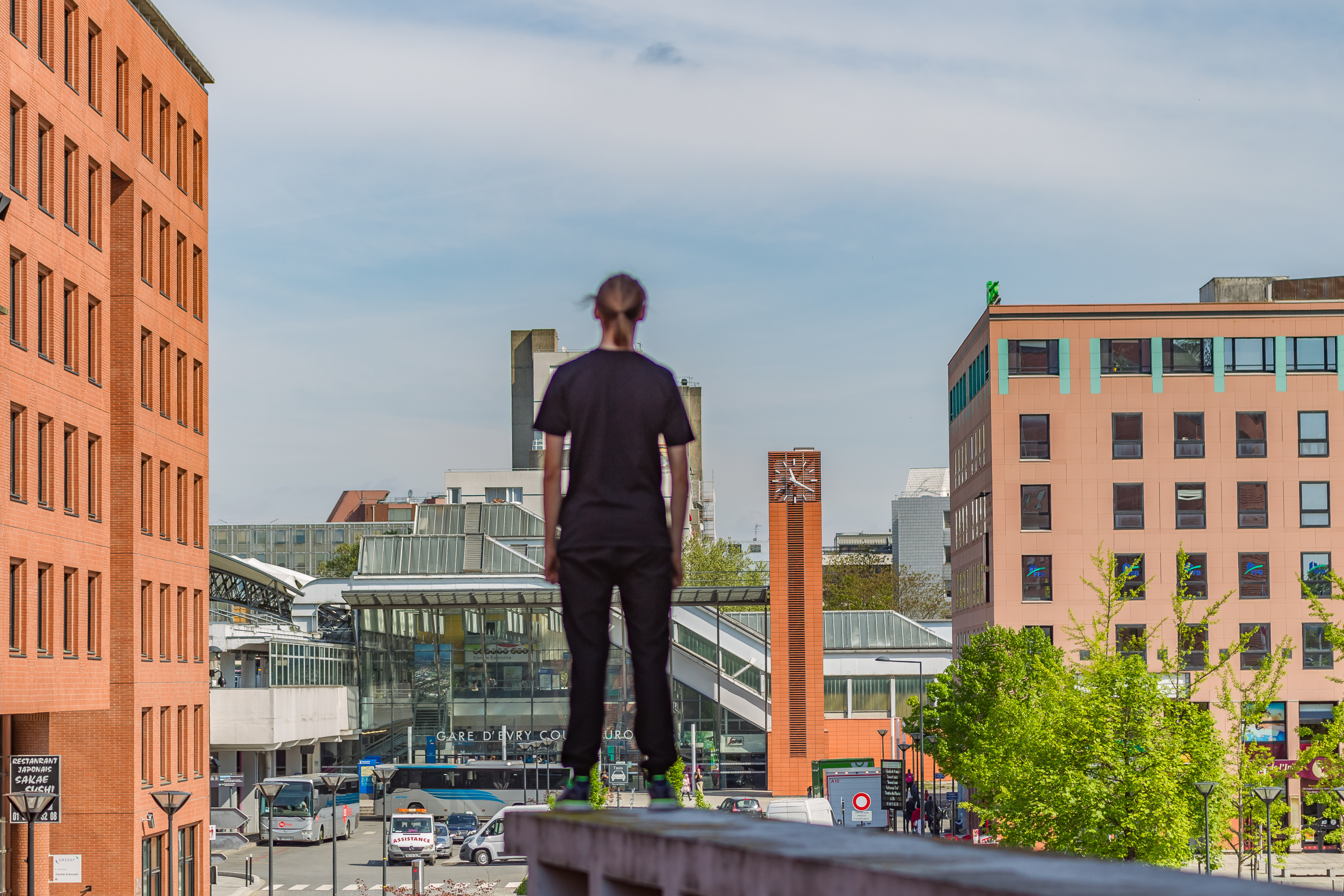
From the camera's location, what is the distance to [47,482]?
35.8 metres

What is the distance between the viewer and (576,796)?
26.1 ft

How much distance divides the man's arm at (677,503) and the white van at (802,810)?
144 ft

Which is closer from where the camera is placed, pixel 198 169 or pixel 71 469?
pixel 71 469

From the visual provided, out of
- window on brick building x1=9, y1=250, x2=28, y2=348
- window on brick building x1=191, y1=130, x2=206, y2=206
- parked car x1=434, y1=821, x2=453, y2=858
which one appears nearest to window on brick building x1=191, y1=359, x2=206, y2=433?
window on brick building x1=191, y1=130, x2=206, y2=206

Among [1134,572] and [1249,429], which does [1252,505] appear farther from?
[1134,572]

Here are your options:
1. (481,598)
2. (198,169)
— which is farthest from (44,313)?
(481,598)

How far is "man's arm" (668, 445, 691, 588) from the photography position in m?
7.86

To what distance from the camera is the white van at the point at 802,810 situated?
175 ft

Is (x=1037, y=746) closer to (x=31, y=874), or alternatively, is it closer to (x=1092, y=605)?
(x=31, y=874)

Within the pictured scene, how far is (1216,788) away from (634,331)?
32153mm

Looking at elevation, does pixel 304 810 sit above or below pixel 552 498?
below

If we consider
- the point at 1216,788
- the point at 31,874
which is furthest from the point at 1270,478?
the point at 31,874

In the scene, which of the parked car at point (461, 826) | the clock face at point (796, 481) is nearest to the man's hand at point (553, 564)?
the parked car at point (461, 826)

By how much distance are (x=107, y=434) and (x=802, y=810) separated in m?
26.0
